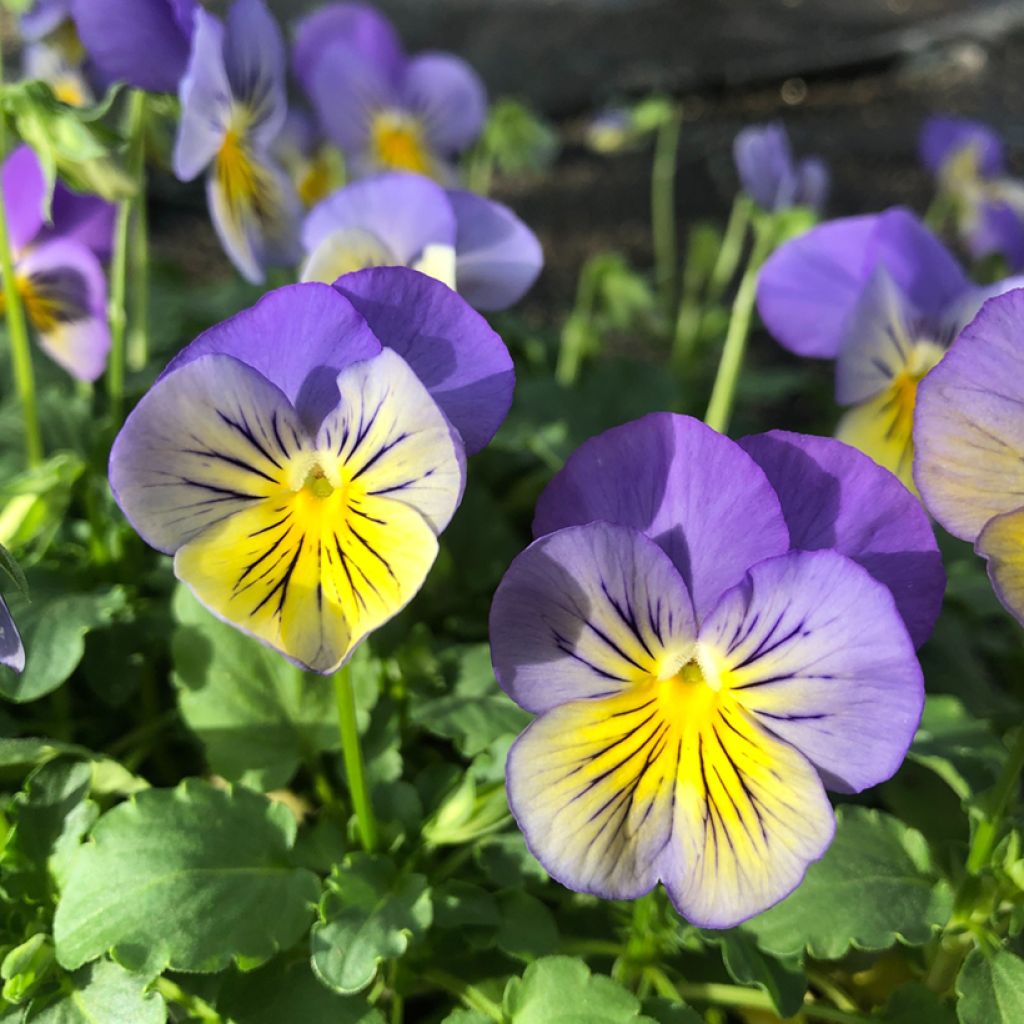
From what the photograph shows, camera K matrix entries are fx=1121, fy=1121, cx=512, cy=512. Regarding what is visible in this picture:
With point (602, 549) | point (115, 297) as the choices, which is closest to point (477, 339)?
point (602, 549)

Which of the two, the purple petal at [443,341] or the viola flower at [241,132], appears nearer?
the purple petal at [443,341]

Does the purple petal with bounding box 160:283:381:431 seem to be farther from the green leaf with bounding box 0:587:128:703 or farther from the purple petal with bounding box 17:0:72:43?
the purple petal with bounding box 17:0:72:43

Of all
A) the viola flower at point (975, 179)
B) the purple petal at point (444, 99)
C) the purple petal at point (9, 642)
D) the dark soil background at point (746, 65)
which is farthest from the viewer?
the dark soil background at point (746, 65)

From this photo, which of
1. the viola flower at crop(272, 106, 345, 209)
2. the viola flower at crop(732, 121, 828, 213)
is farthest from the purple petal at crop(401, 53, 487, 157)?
the viola flower at crop(732, 121, 828, 213)

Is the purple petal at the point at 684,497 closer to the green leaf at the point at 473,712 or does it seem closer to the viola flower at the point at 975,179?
the green leaf at the point at 473,712

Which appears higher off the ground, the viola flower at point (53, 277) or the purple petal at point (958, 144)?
the viola flower at point (53, 277)

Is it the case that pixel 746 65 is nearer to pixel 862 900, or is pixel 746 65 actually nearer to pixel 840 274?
pixel 840 274

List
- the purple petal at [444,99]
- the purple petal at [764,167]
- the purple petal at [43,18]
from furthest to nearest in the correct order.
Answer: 1. the purple petal at [444,99]
2. the purple petal at [764,167]
3. the purple petal at [43,18]

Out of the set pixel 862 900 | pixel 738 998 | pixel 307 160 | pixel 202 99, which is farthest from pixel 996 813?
pixel 307 160

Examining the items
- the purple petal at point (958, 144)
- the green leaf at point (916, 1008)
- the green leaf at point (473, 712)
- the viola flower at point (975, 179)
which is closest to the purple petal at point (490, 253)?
the green leaf at point (473, 712)

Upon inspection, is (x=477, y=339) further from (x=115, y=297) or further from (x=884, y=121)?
(x=884, y=121)
